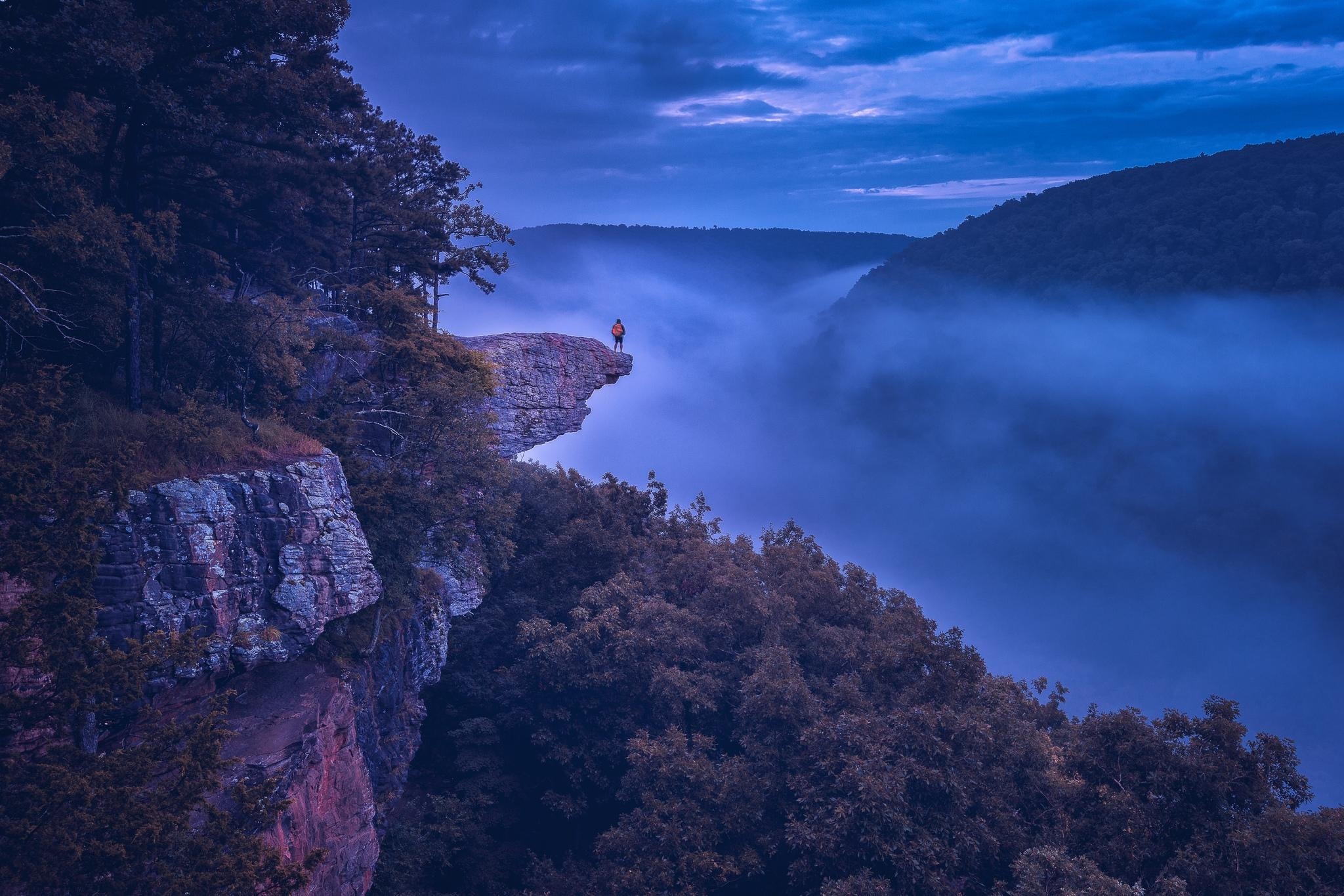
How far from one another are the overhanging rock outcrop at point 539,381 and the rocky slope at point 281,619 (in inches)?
465

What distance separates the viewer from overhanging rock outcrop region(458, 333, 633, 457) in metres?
30.5

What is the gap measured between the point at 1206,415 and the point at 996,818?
463 feet

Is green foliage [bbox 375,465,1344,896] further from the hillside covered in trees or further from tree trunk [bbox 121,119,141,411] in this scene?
the hillside covered in trees

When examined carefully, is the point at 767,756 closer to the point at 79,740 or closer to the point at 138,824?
the point at 138,824

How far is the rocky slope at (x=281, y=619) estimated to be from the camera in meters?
13.8

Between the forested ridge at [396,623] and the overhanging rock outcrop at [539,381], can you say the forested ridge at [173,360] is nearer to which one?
the forested ridge at [396,623]

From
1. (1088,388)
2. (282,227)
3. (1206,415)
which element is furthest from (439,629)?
(1088,388)

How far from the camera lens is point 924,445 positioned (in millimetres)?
169875

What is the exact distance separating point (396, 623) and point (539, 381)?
13.0 m

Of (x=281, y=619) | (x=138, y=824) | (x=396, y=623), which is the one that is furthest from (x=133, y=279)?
(x=138, y=824)

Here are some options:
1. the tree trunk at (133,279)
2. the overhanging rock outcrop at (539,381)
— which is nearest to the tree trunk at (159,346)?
the tree trunk at (133,279)

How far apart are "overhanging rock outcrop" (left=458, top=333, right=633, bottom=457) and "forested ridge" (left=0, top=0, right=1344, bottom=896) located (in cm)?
360

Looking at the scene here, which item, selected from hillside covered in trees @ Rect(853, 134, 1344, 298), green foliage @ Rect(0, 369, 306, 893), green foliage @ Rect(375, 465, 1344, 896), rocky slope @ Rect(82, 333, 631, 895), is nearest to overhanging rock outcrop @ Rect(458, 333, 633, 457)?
green foliage @ Rect(375, 465, 1344, 896)

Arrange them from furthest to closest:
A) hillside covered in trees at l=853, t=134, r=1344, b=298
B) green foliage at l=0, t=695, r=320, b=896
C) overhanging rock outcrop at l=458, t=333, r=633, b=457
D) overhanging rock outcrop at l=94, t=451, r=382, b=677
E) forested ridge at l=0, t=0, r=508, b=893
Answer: hillside covered in trees at l=853, t=134, r=1344, b=298 → overhanging rock outcrop at l=458, t=333, r=633, b=457 → overhanging rock outcrop at l=94, t=451, r=382, b=677 → forested ridge at l=0, t=0, r=508, b=893 → green foliage at l=0, t=695, r=320, b=896
